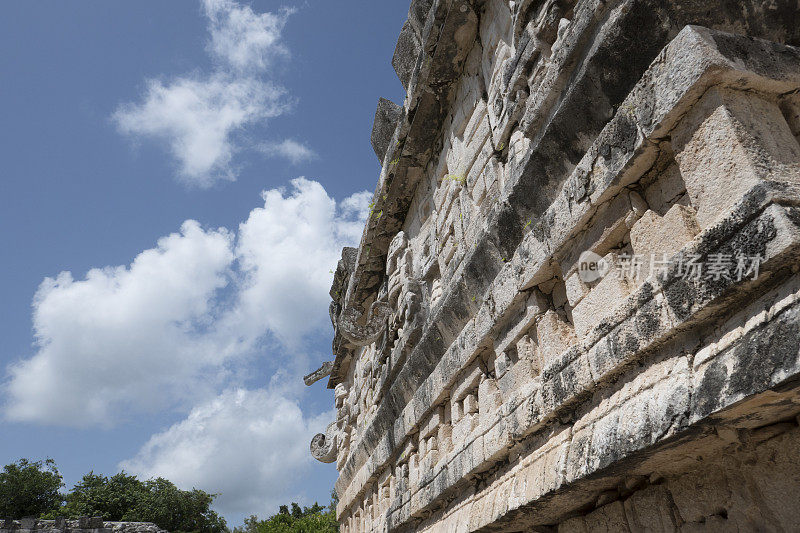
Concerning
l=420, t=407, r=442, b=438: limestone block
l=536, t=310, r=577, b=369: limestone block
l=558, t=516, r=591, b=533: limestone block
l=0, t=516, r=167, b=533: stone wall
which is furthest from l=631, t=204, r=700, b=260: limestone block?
l=0, t=516, r=167, b=533: stone wall

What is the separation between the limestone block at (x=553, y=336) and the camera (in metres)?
3.01

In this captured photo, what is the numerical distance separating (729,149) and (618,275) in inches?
29.9

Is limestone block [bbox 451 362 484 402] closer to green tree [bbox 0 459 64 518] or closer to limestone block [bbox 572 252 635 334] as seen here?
limestone block [bbox 572 252 635 334]

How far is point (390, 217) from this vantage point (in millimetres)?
6691

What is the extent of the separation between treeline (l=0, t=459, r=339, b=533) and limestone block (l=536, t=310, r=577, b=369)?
26046mm

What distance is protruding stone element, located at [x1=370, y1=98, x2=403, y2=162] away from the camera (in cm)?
711

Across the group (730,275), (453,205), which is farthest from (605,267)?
(453,205)

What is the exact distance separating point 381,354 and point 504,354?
3.19 meters

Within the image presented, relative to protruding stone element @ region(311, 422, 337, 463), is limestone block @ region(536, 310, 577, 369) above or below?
below

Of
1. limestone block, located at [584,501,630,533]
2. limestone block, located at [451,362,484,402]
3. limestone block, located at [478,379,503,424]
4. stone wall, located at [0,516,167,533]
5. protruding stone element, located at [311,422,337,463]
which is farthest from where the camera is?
stone wall, located at [0,516,167,533]

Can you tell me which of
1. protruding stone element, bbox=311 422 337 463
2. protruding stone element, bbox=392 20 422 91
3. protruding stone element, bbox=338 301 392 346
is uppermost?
protruding stone element, bbox=392 20 422 91

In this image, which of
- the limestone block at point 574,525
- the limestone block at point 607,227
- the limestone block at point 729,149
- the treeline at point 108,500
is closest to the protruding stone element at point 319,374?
the limestone block at point 574,525

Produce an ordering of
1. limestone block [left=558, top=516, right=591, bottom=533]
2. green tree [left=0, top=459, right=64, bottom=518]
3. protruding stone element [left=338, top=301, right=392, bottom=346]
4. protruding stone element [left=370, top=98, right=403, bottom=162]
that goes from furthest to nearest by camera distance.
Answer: green tree [left=0, top=459, right=64, bottom=518], protruding stone element [left=370, top=98, right=403, bottom=162], protruding stone element [left=338, top=301, right=392, bottom=346], limestone block [left=558, top=516, right=591, bottom=533]

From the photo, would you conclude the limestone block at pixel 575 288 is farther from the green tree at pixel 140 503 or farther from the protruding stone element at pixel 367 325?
the green tree at pixel 140 503
